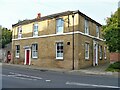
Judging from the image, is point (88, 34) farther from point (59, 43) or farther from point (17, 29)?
point (17, 29)

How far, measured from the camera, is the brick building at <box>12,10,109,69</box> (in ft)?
84.6

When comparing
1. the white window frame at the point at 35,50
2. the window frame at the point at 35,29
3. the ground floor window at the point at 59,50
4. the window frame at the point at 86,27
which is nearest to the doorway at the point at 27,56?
the white window frame at the point at 35,50

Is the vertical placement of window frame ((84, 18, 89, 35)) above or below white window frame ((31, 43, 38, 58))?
above

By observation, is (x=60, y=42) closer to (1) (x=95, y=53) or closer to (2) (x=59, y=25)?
(2) (x=59, y=25)

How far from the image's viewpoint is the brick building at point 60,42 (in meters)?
25.8

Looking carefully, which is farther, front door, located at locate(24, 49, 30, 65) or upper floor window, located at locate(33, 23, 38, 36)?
front door, located at locate(24, 49, 30, 65)

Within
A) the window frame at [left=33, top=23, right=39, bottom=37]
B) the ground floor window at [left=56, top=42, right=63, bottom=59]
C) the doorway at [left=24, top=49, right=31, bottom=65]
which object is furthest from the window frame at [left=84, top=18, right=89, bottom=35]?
the doorway at [left=24, top=49, right=31, bottom=65]

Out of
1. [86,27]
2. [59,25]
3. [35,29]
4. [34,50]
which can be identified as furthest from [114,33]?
[35,29]

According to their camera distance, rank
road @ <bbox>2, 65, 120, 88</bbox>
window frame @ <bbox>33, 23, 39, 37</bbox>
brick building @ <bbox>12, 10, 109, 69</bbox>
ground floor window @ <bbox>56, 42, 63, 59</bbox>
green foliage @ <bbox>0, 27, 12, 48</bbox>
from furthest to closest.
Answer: green foliage @ <bbox>0, 27, 12, 48</bbox> → window frame @ <bbox>33, 23, 39, 37</bbox> → ground floor window @ <bbox>56, 42, 63, 59</bbox> → brick building @ <bbox>12, 10, 109, 69</bbox> → road @ <bbox>2, 65, 120, 88</bbox>

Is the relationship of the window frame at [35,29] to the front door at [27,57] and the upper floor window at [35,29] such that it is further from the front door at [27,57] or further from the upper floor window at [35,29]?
the front door at [27,57]

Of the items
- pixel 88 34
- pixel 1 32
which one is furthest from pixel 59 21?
pixel 1 32

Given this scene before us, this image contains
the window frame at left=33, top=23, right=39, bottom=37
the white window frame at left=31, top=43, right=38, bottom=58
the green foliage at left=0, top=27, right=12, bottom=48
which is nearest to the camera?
the white window frame at left=31, top=43, right=38, bottom=58

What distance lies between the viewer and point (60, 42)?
89.0 feet

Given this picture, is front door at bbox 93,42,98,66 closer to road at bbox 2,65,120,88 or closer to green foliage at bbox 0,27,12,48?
road at bbox 2,65,120,88
